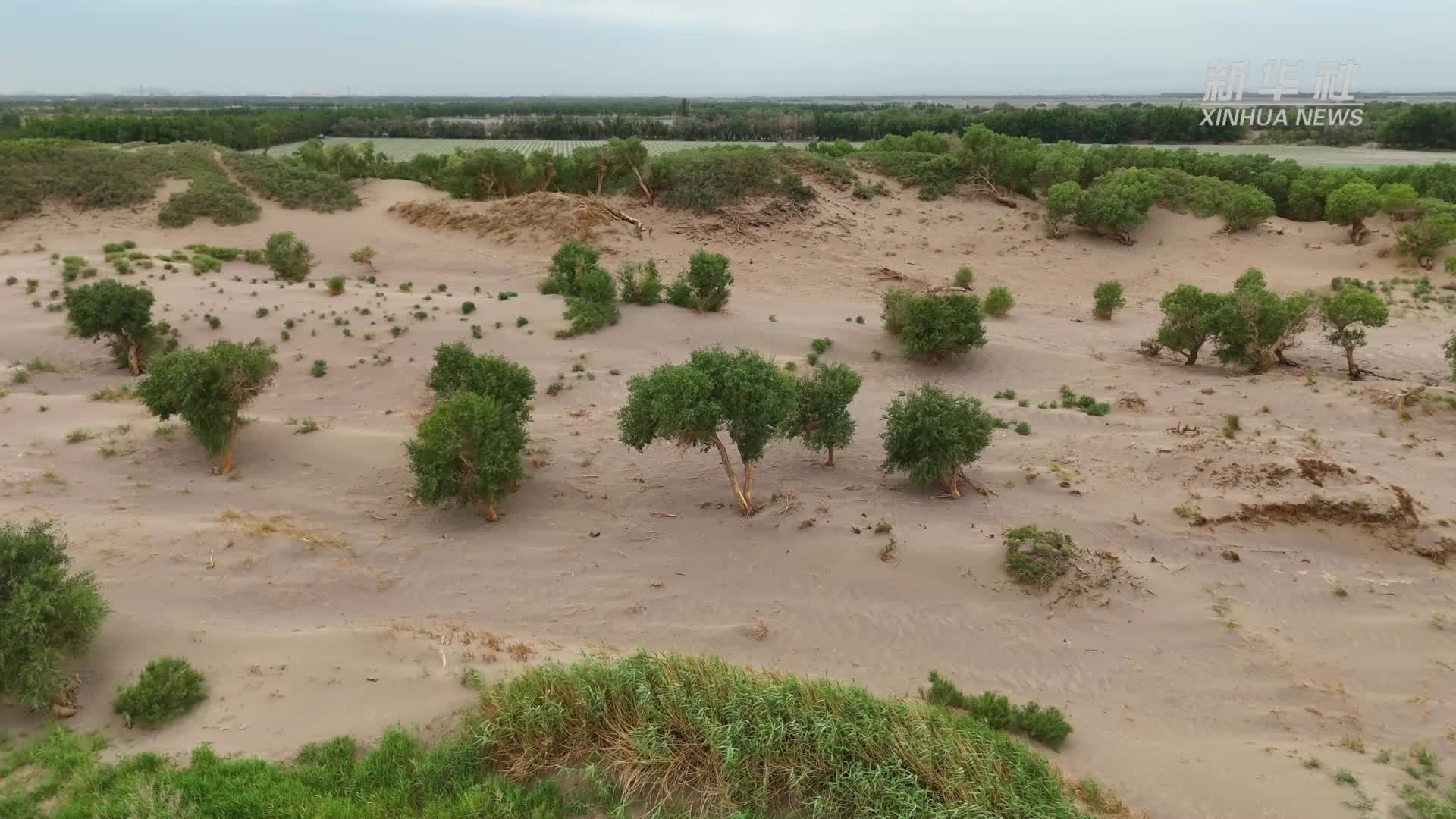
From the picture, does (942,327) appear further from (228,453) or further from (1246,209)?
→ (1246,209)

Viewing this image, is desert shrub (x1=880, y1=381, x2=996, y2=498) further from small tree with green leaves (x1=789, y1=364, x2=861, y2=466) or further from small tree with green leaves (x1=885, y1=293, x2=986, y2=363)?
small tree with green leaves (x1=885, y1=293, x2=986, y2=363)

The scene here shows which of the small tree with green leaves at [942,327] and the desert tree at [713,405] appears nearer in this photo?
the desert tree at [713,405]

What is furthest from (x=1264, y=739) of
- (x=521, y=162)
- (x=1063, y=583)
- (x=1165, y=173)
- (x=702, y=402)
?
(x=521, y=162)

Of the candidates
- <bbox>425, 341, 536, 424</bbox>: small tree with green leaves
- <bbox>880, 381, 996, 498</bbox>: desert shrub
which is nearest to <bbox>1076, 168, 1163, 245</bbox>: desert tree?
<bbox>880, 381, 996, 498</bbox>: desert shrub

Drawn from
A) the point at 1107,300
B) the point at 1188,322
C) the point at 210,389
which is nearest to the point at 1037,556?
the point at 1188,322

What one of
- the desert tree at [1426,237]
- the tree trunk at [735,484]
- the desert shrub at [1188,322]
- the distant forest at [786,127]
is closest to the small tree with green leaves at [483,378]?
the tree trunk at [735,484]

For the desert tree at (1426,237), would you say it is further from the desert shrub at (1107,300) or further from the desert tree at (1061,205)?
the desert shrub at (1107,300)
